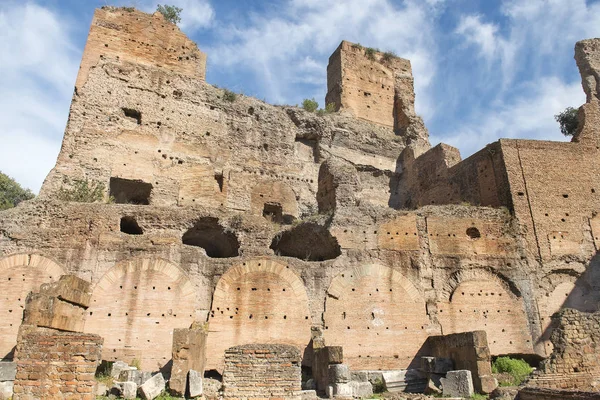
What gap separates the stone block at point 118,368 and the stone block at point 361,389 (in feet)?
14.4

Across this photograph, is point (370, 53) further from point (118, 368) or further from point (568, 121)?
point (118, 368)

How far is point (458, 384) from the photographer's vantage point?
9.34 m

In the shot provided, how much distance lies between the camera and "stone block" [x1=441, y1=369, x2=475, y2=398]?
9250 mm

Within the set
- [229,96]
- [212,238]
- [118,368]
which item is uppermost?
[229,96]

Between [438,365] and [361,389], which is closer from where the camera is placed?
[361,389]

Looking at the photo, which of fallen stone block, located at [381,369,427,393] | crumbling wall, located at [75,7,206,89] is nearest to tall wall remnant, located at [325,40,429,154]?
crumbling wall, located at [75,7,206,89]

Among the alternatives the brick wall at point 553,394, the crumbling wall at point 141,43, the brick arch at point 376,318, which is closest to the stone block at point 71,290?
the brick arch at point 376,318

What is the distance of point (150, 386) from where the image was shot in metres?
8.20

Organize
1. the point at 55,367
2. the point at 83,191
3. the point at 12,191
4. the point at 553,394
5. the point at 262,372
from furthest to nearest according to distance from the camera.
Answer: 1. the point at 12,191
2. the point at 83,191
3. the point at 262,372
4. the point at 553,394
5. the point at 55,367

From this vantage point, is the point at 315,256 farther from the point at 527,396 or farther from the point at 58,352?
the point at 58,352

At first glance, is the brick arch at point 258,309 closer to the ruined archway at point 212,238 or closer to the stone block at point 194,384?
the ruined archway at point 212,238

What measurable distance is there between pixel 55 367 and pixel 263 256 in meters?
6.45

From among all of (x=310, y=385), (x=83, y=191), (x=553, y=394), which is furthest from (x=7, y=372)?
(x=553, y=394)

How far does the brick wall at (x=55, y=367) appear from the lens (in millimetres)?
5754
